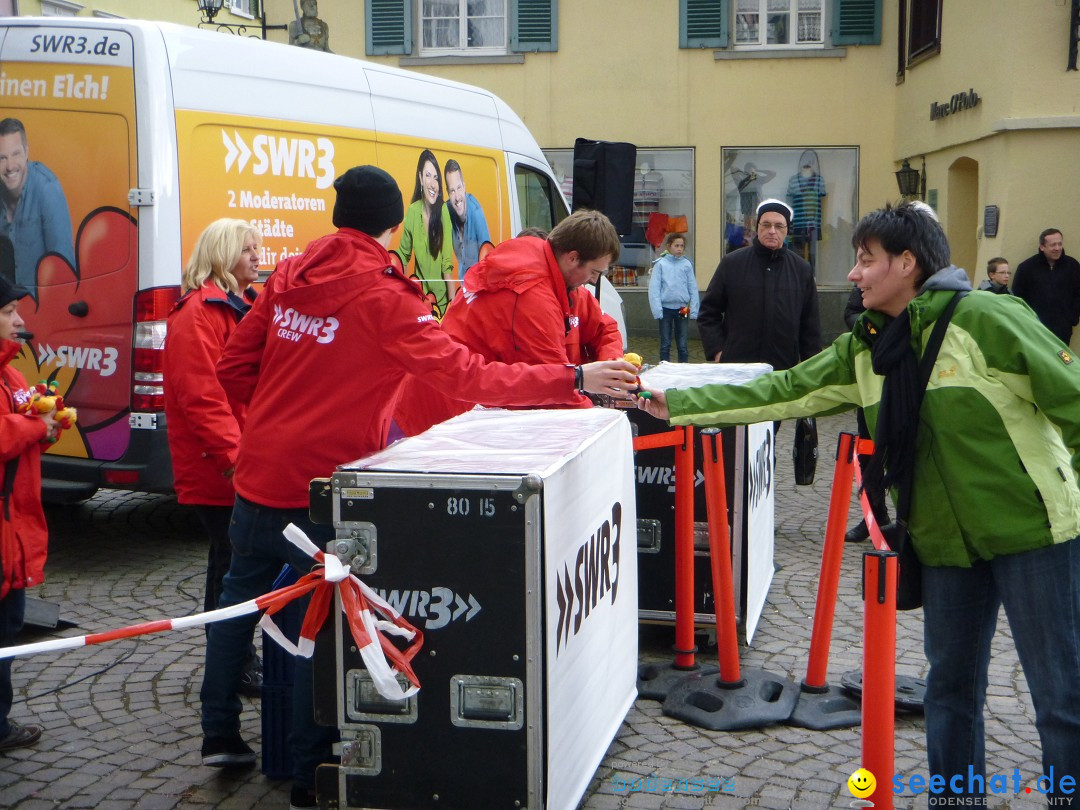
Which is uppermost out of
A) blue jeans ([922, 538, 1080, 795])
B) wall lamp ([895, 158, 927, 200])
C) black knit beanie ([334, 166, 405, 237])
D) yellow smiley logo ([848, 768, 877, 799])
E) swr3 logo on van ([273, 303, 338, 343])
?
wall lamp ([895, 158, 927, 200])

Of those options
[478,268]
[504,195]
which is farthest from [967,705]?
[504,195]

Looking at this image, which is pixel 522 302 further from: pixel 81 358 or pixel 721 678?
pixel 81 358

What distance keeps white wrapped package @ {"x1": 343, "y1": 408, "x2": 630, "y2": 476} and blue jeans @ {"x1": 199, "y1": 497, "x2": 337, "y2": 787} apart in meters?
0.42

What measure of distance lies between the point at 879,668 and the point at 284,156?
5401mm

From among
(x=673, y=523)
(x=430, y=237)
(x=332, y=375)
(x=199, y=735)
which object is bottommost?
(x=199, y=735)

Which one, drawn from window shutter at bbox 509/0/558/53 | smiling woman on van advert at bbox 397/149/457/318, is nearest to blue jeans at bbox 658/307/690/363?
window shutter at bbox 509/0/558/53

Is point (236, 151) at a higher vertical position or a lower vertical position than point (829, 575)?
higher

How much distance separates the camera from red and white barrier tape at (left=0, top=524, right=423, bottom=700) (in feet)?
10.4

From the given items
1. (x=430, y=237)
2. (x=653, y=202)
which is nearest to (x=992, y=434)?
(x=430, y=237)

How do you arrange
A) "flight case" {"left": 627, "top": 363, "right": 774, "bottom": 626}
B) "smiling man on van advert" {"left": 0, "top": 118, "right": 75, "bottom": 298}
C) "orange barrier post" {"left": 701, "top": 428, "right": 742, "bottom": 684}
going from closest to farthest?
1. "orange barrier post" {"left": 701, "top": 428, "right": 742, "bottom": 684}
2. "flight case" {"left": 627, "top": 363, "right": 774, "bottom": 626}
3. "smiling man on van advert" {"left": 0, "top": 118, "right": 75, "bottom": 298}

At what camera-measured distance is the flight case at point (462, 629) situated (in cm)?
320

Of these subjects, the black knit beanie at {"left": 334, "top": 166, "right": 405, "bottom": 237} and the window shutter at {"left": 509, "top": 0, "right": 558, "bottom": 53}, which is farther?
the window shutter at {"left": 509, "top": 0, "right": 558, "bottom": 53}

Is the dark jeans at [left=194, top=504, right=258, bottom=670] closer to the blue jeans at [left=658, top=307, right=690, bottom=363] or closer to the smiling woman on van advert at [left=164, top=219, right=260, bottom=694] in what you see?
the smiling woman on van advert at [left=164, top=219, right=260, bottom=694]

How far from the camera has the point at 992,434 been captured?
3.20m
